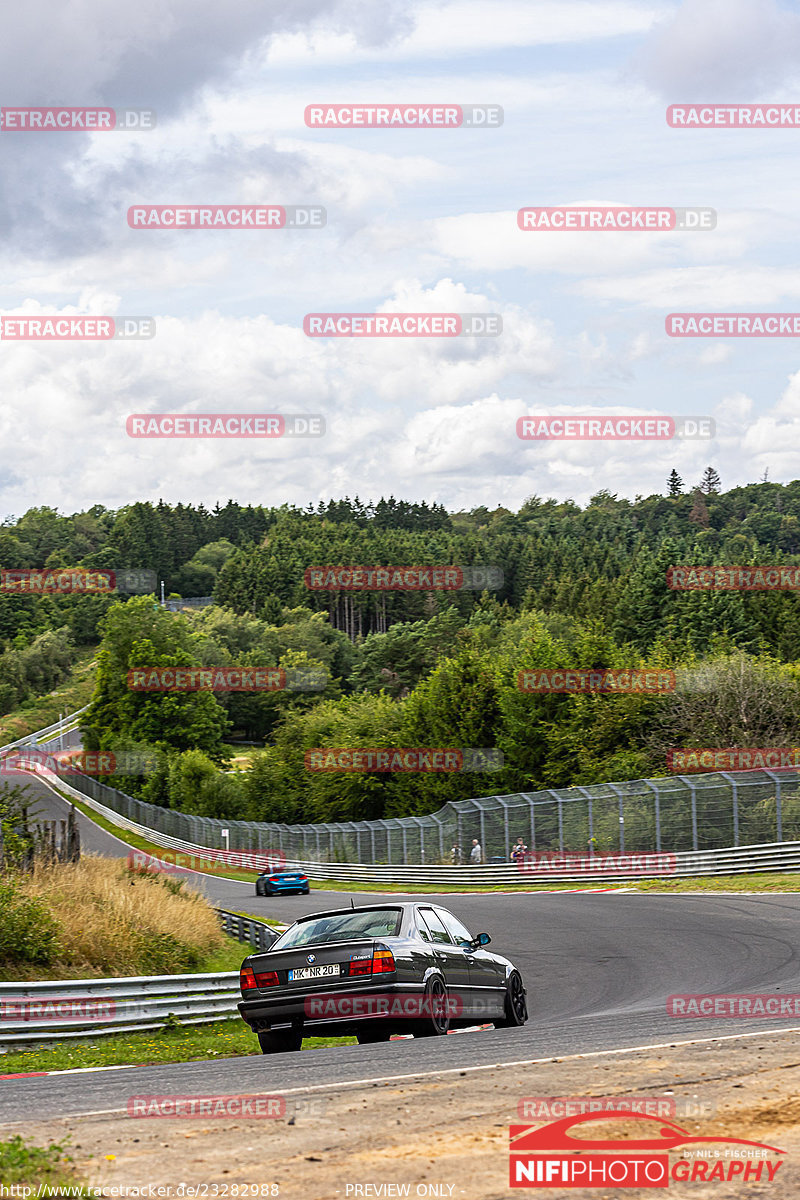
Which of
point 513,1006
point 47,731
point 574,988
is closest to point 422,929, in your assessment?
point 513,1006

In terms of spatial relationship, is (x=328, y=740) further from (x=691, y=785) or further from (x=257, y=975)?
(x=257, y=975)

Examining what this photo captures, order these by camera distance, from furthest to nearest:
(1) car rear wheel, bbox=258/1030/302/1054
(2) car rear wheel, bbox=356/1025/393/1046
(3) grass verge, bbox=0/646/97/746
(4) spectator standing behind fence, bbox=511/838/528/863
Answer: (3) grass verge, bbox=0/646/97/746 < (4) spectator standing behind fence, bbox=511/838/528/863 < (1) car rear wheel, bbox=258/1030/302/1054 < (2) car rear wheel, bbox=356/1025/393/1046

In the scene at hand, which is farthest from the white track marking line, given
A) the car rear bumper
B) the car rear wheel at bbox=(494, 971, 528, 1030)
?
the car rear wheel at bbox=(494, 971, 528, 1030)

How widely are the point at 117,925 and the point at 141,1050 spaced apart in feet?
16.0

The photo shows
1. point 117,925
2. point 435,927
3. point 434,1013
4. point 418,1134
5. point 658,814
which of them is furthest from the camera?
point 658,814

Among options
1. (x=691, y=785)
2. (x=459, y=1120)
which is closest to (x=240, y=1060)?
(x=459, y=1120)

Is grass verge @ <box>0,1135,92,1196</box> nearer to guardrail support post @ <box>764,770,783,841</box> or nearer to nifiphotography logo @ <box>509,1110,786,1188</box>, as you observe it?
nifiphotography logo @ <box>509,1110,786,1188</box>

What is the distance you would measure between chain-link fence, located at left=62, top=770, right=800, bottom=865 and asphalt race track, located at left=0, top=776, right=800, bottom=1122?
297cm

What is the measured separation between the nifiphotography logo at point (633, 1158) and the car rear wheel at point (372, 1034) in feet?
16.9

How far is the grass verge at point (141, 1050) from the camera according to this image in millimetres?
10995

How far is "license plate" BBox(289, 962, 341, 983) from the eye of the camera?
11062mm

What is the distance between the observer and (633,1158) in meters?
5.48

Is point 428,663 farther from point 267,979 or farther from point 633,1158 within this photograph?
point 633,1158

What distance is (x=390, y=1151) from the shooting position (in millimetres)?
5621
